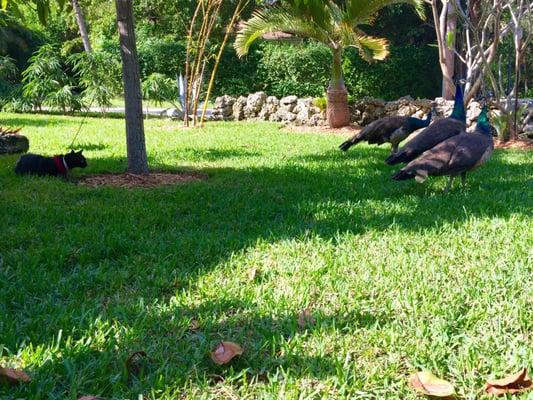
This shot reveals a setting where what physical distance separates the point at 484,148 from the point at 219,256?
3.35 meters

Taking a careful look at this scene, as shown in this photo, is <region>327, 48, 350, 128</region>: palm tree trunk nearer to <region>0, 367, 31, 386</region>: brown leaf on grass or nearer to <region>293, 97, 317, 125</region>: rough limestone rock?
<region>293, 97, 317, 125</region>: rough limestone rock

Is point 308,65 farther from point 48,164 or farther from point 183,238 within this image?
point 183,238

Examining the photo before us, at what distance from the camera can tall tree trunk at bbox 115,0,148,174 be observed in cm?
685

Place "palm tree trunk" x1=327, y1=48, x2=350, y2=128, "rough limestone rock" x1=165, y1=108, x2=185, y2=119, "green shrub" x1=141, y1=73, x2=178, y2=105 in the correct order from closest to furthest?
1. "palm tree trunk" x1=327, y1=48, x2=350, y2=128
2. "rough limestone rock" x1=165, y1=108, x2=185, y2=119
3. "green shrub" x1=141, y1=73, x2=178, y2=105

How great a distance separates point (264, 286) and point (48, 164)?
4405 mm

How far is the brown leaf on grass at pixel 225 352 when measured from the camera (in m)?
2.45

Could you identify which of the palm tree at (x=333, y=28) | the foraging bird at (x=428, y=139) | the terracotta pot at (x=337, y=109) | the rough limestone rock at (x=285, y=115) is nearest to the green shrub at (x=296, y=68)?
the rough limestone rock at (x=285, y=115)

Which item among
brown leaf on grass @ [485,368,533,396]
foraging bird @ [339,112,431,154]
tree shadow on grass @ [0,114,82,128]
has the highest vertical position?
tree shadow on grass @ [0,114,82,128]

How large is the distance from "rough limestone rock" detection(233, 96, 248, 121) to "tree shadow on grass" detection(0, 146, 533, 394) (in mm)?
10720

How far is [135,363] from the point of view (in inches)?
96.7

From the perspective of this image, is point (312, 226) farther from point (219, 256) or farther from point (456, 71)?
point (456, 71)

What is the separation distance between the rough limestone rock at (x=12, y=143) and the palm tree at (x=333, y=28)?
703 cm

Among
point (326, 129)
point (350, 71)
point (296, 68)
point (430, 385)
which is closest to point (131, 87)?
point (430, 385)

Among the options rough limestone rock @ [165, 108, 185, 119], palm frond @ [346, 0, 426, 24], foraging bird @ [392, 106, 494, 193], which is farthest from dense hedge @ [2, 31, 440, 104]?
foraging bird @ [392, 106, 494, 193]
